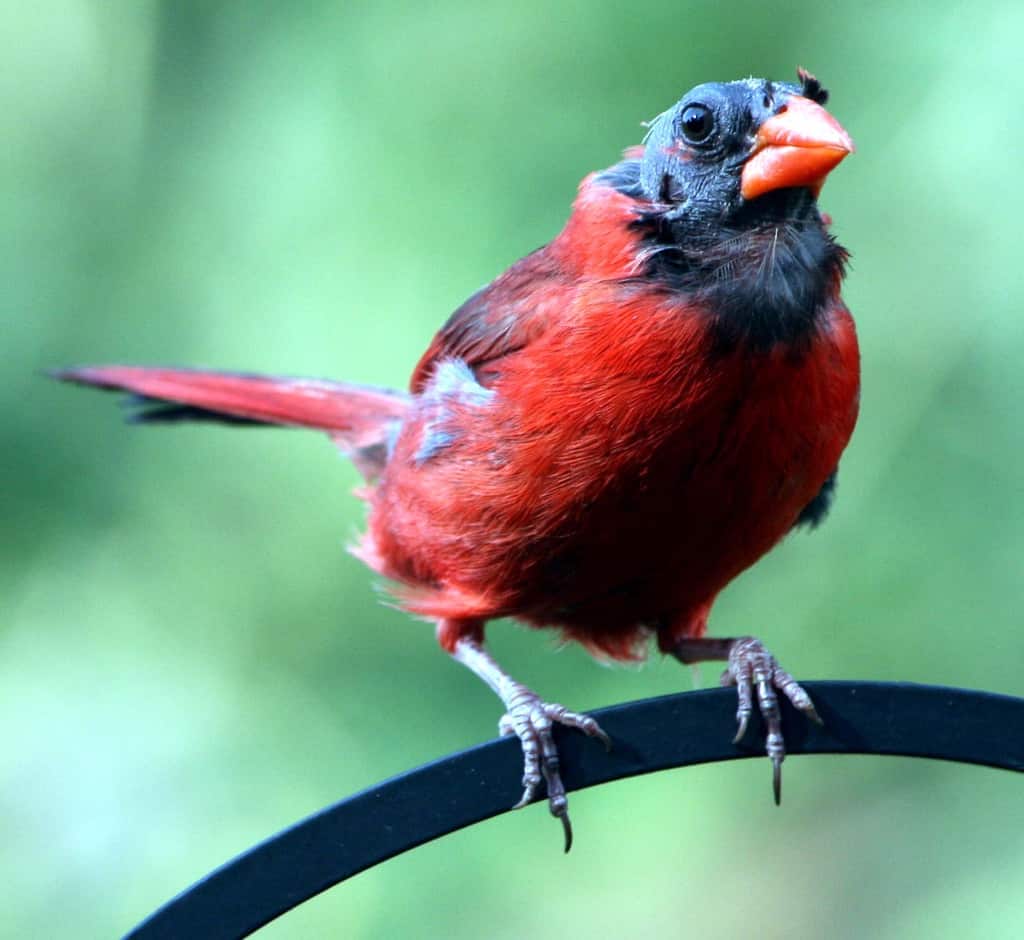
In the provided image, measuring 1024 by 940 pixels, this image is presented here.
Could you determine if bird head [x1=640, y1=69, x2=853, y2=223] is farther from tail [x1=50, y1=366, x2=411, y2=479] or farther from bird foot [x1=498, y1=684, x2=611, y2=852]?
tail [x1=50, y1=366, x2=411, y2=479]

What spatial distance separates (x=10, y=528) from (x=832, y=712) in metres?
2.64

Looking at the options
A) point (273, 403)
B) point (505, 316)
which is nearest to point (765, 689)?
point (505, 316)

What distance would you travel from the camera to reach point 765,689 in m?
2.60

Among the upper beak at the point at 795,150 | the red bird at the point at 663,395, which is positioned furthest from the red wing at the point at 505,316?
the upper beak at the point at 795,150

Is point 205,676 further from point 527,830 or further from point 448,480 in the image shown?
point 448,480

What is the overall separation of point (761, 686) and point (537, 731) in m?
0.36

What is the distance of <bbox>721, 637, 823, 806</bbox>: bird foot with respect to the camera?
2.32 meters

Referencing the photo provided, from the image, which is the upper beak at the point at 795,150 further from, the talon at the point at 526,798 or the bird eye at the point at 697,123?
the talon at the point at 526,798

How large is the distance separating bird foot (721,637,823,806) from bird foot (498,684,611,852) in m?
0.25

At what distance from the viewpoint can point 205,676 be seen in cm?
418

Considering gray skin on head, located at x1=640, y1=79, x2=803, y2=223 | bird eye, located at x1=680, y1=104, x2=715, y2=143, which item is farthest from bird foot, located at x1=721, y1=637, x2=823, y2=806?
bird eye, located at x1=680, y1=104, x2=715, y2=143

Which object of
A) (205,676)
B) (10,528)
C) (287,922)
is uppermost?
(10,528)

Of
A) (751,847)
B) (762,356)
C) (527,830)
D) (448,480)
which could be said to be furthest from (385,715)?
(762,356)

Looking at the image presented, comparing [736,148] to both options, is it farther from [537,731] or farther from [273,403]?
[273,403]
